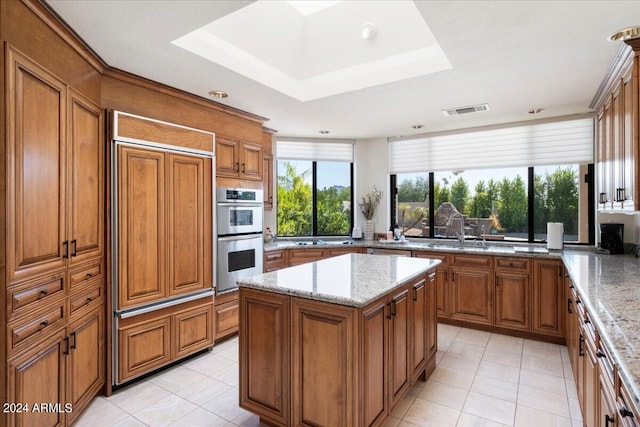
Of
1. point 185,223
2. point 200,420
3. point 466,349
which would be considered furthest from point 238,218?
point 466,349

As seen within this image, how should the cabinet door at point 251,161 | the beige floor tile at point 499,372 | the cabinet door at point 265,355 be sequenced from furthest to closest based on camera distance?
the cabinet door at point 251,161
the beige floor tile at point 499,372
the cabinet door at point 265,355

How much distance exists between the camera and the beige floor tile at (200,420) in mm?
2182

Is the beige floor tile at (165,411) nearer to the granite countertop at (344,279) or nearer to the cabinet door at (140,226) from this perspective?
the cabinet door at (140,226)

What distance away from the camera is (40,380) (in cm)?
179

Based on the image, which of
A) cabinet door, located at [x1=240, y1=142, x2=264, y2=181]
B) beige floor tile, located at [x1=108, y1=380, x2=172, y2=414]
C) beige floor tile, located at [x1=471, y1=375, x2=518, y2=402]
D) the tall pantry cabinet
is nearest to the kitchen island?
beige floor tile, located at [x1=471, y1=375, x2=518, y2=402]

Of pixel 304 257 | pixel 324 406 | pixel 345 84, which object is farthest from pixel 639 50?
pixel 304 257

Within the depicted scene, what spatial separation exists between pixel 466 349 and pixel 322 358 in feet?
7.17

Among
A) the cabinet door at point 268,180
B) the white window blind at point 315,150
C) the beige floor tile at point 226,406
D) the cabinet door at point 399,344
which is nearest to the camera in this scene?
the cabinet door at point 399,344

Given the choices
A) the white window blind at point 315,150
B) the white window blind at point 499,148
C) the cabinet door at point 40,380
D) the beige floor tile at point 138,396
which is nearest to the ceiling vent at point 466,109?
the white window blind at point 499,148

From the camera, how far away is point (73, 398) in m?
2.10

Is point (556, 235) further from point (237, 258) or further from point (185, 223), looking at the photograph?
point (185, 223)

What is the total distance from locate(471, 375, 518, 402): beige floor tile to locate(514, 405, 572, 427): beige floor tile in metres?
0.15

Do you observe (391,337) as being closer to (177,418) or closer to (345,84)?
(177,418)

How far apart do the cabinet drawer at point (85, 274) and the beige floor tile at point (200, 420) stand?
111 cm
